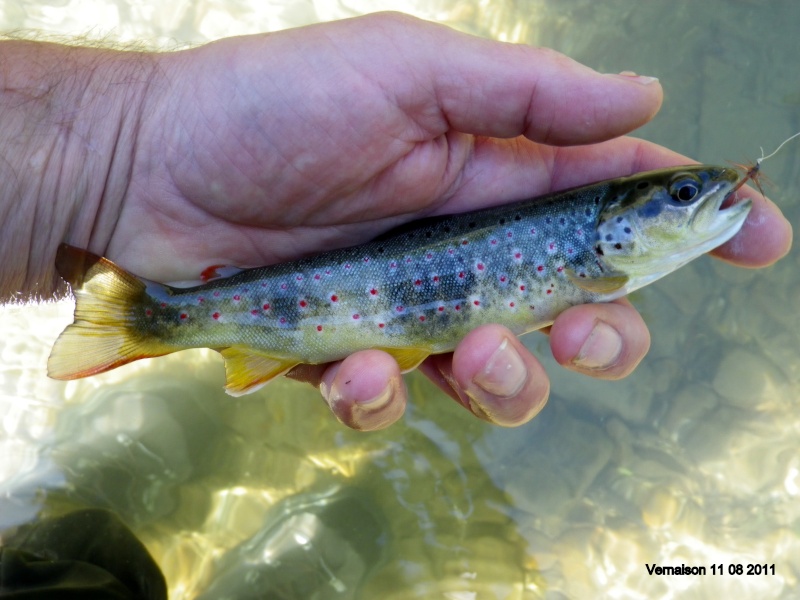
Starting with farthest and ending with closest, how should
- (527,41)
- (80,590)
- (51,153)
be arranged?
(527,41) → (80,590) → (51,153)

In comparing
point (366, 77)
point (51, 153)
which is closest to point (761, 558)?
point (366, 77)

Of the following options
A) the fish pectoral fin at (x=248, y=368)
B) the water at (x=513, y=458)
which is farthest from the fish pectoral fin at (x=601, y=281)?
the water at (x=513, y=458)

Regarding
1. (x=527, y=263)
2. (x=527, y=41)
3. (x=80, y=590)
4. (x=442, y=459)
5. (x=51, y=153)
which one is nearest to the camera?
(x=527, y=263)

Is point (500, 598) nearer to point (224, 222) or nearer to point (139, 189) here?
point (224, 222)

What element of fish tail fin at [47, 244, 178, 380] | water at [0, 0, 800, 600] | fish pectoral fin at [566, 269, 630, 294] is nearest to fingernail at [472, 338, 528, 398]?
fish pectoral fin at [566, 269, 630, 294]

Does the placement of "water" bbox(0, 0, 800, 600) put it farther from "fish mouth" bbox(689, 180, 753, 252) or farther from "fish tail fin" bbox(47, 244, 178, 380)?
"fish mouth" bbox(689, 180, 753, 252)

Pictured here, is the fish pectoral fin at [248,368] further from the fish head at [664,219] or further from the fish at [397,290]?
the fish head at [664,219]

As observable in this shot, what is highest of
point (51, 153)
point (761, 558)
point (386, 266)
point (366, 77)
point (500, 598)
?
point (366, 77)

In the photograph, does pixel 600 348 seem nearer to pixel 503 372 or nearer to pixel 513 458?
pixel 503 372
